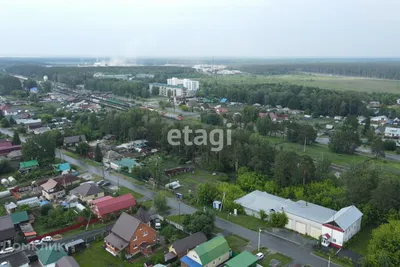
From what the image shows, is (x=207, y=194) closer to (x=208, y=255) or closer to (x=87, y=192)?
(x=208, y=255)

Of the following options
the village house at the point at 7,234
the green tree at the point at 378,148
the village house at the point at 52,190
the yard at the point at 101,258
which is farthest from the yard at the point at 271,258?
the green tree at the point at 378,148

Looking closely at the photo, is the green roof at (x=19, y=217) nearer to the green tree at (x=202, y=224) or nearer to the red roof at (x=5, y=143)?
the green tree at (x=202, y=224)

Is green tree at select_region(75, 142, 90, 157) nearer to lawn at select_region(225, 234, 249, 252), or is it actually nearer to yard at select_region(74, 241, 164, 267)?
yard at select_region(74, 241, 164, 267)

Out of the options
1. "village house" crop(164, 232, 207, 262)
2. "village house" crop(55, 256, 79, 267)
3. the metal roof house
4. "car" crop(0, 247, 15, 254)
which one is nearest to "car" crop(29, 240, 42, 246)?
"car" crop(0, 247, 15, 254)

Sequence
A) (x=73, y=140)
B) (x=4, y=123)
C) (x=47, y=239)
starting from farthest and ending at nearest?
(x=4, y=123) → (x=73, y=140) → (x=47, y=239)

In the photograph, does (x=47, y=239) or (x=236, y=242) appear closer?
(x=47, y=239)

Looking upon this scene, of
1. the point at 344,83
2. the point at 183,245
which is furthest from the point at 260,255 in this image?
the point at 344,83
